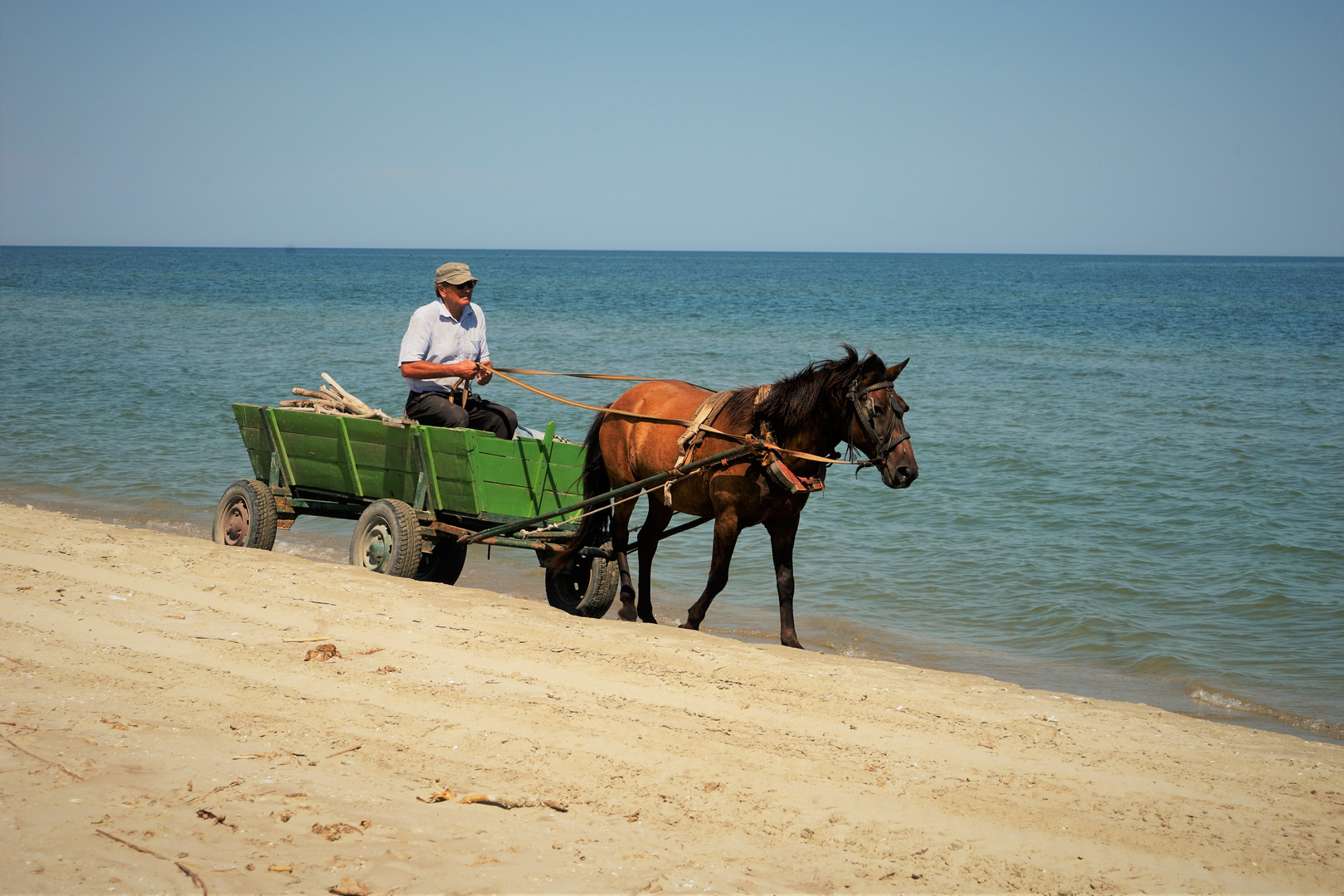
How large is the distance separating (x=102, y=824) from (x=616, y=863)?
1.74 m

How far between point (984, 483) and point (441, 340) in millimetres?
8582

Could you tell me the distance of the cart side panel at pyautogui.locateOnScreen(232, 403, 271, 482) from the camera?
8273 millimetres

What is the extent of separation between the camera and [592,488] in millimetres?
7535

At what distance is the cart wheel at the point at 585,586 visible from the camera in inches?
294

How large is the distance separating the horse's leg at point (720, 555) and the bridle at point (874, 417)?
0.97 m

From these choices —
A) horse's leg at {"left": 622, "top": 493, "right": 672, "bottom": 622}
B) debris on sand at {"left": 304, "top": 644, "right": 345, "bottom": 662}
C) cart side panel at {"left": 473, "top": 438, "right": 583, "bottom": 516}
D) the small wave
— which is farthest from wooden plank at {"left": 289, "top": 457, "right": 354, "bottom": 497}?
the small wave

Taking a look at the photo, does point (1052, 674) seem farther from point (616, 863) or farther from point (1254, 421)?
point (1254, 421)

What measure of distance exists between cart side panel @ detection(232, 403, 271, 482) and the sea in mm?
2139

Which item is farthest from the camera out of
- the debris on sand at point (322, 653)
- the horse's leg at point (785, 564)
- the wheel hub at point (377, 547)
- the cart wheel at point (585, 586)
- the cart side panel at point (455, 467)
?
the wheel hub at point (377, 547)

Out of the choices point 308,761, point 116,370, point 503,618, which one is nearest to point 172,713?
point 308,761

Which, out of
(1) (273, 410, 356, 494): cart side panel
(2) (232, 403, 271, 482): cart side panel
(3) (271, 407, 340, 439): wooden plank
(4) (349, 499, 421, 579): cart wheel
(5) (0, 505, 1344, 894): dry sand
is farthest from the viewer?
(2) (232, 403, 271, 482): cart side panel

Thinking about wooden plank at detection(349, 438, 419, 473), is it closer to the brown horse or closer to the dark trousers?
the dark trousers

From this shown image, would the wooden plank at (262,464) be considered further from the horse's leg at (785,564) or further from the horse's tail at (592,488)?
the horse's leg at (785,564)

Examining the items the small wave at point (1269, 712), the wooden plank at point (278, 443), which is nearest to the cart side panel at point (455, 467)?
the wooden plank at point (278, 443)
